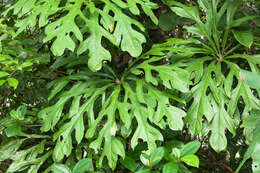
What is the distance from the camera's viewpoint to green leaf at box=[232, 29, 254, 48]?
4.03 ft

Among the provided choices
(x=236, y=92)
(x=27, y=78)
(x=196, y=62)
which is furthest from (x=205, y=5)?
(x=27, y=78)

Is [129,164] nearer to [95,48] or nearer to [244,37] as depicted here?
[95,48]

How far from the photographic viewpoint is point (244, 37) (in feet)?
4.13

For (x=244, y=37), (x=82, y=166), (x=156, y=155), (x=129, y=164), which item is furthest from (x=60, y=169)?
(x=244, y=37)

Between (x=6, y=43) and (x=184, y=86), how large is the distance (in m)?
0.94

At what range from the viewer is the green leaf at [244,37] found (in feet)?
4.03

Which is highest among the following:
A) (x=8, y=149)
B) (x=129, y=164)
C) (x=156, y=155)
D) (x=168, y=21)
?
(x=168, y=21)

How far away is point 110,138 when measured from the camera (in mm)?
1146

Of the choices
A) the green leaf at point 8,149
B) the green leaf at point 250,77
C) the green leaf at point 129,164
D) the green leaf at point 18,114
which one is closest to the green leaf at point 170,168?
the green leaf at point 129,164

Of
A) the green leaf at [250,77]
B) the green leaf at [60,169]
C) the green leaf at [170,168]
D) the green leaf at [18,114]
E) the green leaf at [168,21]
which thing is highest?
the green leaf at [250,77]

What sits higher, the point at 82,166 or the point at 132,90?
the point at 132,90

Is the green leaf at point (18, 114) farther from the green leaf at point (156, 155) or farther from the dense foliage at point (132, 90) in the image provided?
the green leaf at point (156, 155)

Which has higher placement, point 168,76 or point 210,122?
point 168,76

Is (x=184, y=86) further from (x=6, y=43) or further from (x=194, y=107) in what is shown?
(x=6, y=43)
